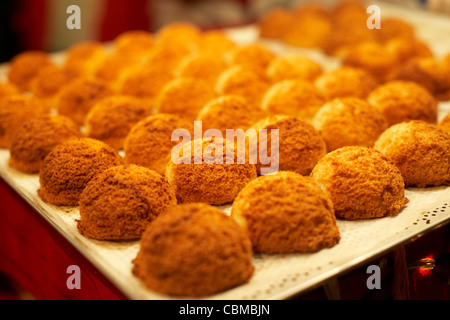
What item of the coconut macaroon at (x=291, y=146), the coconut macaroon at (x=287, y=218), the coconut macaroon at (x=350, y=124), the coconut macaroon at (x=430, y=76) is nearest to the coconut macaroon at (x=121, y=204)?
the coconut macaroon at (x=287, y=218)

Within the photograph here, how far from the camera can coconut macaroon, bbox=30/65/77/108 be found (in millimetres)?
2621

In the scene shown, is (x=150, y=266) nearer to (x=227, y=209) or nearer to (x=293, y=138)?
(x=227, y=209)

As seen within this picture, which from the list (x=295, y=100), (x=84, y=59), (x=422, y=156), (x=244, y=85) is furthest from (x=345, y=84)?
(x=84, y=59)

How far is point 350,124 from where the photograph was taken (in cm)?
188

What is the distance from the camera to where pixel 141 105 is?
215 cm

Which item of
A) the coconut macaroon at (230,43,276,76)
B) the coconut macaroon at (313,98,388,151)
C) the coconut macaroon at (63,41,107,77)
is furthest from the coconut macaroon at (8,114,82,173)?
the coconut macaroon at (230,43,276,76)

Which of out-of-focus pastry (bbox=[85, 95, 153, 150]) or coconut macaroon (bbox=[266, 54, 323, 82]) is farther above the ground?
coconut macaroon (bbox=[266, 54, 323, 82])

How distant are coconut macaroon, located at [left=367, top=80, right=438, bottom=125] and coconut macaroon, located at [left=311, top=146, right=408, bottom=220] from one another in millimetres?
592

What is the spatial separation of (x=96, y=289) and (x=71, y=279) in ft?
0.56

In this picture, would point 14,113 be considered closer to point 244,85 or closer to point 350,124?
point 244,85

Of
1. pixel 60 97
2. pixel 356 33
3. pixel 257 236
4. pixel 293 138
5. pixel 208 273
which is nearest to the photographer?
pixel 208 273

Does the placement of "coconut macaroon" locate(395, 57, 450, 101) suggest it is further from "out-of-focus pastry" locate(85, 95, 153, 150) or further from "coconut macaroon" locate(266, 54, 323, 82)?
"out-of-focus pastry" locate(85, 95, 153, 150)

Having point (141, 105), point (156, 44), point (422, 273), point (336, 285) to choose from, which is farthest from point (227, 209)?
point (156, 44)

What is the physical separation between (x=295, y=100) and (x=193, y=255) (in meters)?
1.17
